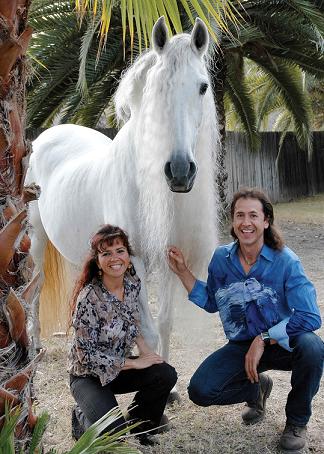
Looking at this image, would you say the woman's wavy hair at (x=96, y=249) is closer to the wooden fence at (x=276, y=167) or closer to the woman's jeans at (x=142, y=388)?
the woman's jeans at (x=142, y=388)

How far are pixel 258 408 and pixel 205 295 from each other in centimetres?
68

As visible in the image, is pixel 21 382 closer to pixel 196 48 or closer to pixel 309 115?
pixel 196 48

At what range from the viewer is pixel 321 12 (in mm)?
7457

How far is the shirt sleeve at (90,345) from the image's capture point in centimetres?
242

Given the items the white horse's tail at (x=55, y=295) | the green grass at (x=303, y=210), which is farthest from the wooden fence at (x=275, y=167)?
the white horse's tail at (x=55, y=295)

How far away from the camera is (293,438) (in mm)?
2600

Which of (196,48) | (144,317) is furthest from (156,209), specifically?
(196,48)

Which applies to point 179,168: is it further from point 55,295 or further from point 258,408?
point 55,295

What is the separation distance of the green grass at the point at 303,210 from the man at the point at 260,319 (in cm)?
817

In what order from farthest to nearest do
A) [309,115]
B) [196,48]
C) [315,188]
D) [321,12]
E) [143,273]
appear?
[315,188] → [309,115] → [321,12] → [143,273] → [196,48]

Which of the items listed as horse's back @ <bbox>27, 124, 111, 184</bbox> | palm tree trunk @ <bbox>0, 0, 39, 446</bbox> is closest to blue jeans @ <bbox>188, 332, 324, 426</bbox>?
palm tree trunk @ <bbox>0, 0, 39, 446</bbox>

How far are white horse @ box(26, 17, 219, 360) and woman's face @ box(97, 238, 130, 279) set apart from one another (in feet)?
1.01

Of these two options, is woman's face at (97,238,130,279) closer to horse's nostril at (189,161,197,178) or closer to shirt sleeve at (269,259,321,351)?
horse's nostril at (189,161,197,178)

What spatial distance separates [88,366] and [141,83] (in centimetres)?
137
